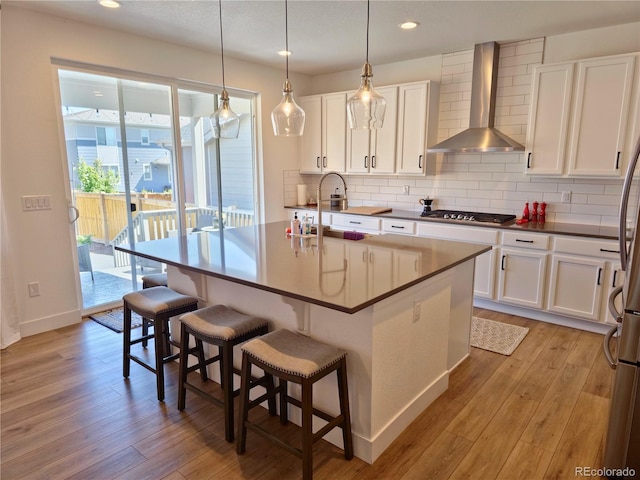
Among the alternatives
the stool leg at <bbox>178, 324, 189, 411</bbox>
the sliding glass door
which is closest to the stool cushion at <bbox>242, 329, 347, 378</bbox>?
the stool leg at <bbox>178, 324, 189, 411</bbox>

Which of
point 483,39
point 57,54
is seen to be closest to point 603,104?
point 483,39

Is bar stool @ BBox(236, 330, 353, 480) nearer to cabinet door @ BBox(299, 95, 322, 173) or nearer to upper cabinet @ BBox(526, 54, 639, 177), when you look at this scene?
upper cabinet @ BBox(526, 54, 639, 177)

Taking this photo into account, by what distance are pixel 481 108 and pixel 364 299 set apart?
331 centimetres

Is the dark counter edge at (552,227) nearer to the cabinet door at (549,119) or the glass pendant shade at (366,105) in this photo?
the cabinet door at (549,119)

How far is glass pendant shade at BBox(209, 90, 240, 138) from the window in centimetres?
168

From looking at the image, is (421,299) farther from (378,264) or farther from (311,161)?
(311,161)

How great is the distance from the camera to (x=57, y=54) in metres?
3.39

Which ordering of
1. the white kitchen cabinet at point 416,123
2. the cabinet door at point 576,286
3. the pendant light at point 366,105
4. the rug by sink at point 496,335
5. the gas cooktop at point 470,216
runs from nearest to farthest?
1. the pendant light at point 366,105
2. the rug by sink at point 496,335
3. the cabinet door at point 576,286
4. the gas cooktop at point 470,216
5. the white kitchen cabinet at point 416,123

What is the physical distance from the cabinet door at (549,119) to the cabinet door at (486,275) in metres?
0.91

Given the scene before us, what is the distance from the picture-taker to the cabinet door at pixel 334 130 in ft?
16.7

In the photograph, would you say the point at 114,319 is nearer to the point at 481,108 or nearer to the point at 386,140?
the point at 386,140

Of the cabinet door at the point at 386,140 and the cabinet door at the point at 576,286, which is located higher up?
the cabinet door at the point at 386,140

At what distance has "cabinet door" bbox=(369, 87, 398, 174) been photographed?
4605mm

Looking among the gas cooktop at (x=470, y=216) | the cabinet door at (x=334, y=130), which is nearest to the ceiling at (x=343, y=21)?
the cabinet door at (x=334, y=130)
